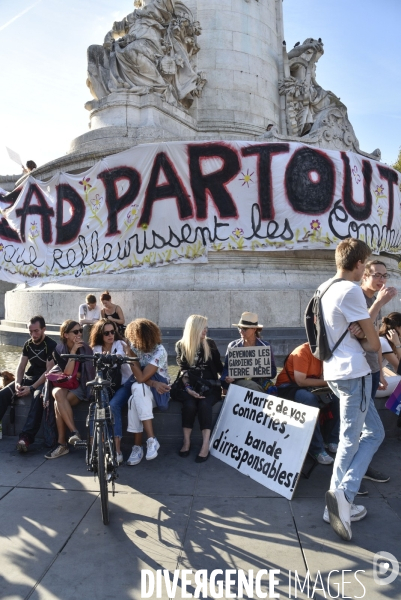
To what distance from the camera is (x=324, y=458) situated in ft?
14.2

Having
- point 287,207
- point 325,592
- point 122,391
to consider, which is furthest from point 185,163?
point 325,592

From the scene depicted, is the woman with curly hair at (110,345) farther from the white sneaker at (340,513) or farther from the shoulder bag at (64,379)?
the white sneaker at (340,513)

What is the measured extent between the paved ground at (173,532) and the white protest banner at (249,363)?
1.04 metres

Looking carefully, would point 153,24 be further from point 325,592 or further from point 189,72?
point 325,592

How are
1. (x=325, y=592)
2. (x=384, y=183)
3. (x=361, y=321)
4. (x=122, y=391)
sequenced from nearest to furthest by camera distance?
(x=325, y=592)
(x=361, y=321)
(x=122, y=391)
(x=384, y=183)

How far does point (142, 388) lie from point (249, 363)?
1.20 metres

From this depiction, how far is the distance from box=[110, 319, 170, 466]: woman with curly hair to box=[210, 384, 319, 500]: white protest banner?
Result: 28.3 inches

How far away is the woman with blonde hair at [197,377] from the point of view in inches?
189

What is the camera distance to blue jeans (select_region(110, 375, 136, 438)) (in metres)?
4.75

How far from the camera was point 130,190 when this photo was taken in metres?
10.3

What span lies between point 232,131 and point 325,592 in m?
16.0

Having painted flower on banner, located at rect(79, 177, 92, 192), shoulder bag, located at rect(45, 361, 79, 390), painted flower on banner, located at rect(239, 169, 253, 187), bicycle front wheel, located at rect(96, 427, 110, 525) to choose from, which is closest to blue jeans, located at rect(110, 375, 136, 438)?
shoulder bag, located at rect(45, 361, 79, 390)

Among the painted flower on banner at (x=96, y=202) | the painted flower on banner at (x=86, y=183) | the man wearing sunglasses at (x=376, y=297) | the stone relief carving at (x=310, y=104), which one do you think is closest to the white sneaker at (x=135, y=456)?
the man wearing sunglasses at (x=376, y=297)

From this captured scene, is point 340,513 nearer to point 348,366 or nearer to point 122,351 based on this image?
point 348,366
